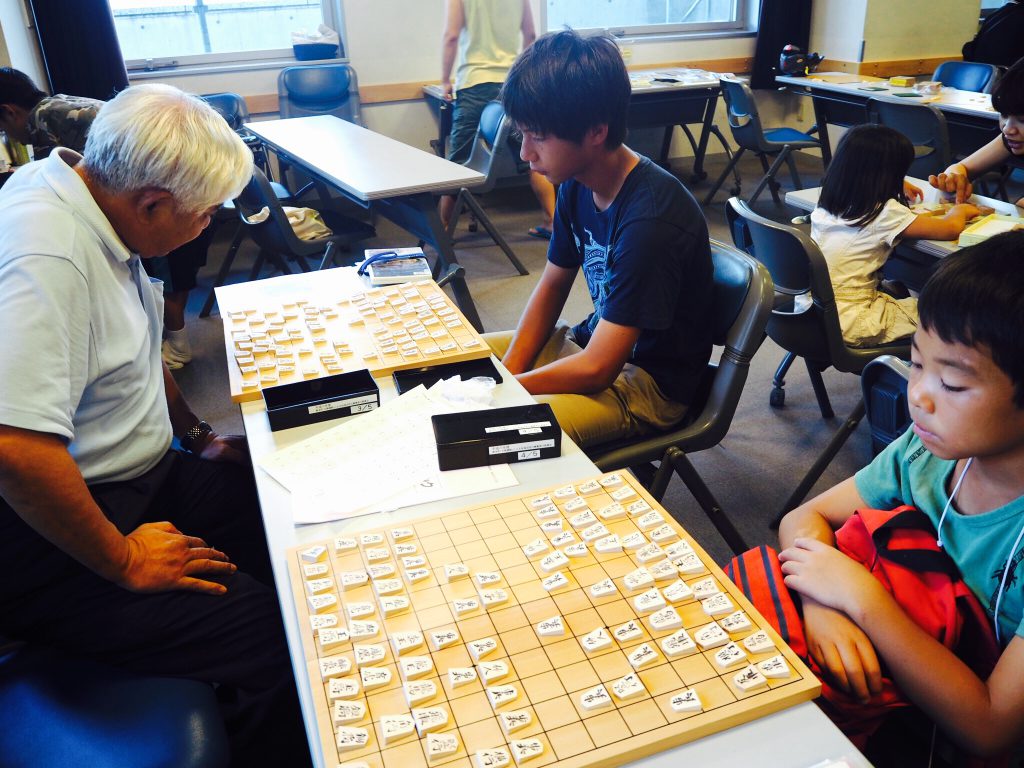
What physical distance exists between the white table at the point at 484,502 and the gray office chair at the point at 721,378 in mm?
362

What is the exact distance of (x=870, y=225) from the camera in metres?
2.32

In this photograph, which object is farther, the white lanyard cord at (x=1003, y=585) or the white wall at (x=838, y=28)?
the white wall at (x=838, y=28)

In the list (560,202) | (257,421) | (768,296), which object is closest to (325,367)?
(257,421)

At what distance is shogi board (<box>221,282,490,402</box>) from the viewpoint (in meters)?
1.42

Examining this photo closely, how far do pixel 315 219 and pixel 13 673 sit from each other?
2.70m

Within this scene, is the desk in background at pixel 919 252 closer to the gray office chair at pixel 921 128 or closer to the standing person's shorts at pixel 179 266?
the gray office chair at pixel 921 128

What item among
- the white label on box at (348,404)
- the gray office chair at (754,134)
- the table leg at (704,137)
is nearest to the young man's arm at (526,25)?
the gray office chair at (754,134)

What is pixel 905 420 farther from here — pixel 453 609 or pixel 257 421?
pixel 257 421

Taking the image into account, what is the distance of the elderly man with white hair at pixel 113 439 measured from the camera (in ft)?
3.39

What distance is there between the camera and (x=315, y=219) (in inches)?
138

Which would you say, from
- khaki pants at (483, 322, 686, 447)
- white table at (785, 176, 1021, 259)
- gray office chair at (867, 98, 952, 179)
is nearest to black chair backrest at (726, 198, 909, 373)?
white table at (785, 176, 1021, 259)

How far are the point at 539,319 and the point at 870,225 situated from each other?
1.14 meters

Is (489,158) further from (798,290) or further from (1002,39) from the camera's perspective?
(1002,39)

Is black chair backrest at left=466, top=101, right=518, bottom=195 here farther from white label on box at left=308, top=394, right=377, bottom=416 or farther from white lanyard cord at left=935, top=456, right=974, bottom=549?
white lanyard cord at left=935, top=456, right=974, bottom=549
